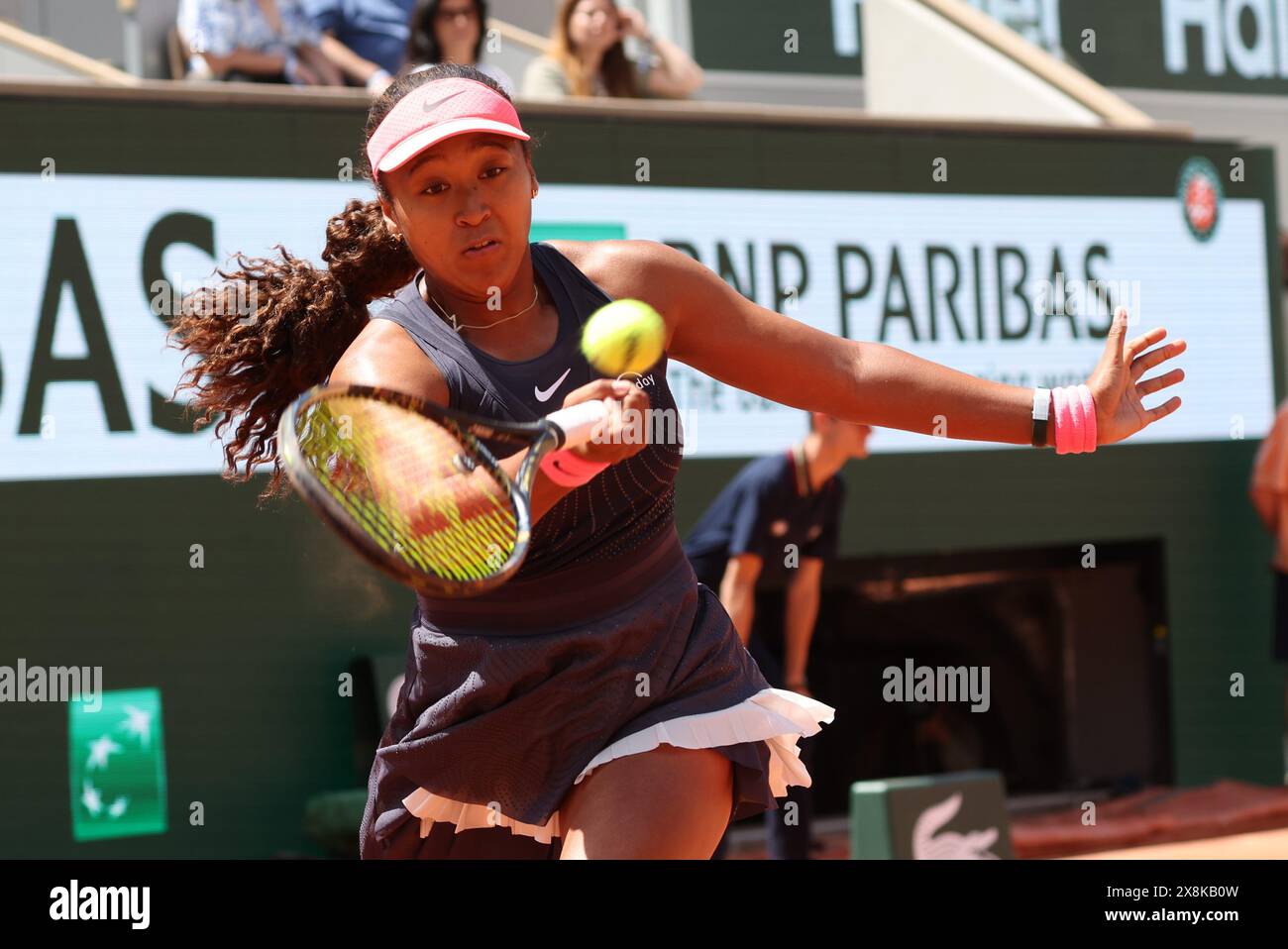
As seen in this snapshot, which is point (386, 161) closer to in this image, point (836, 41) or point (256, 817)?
point (256, 817)

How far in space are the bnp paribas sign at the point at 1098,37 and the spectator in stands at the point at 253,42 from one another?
88.1 inches

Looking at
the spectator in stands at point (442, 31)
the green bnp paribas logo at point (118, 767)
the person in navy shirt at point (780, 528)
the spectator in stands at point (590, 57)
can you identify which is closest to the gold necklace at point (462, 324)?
the person in navy shirt at point (780, 528)

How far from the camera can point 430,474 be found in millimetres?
2527

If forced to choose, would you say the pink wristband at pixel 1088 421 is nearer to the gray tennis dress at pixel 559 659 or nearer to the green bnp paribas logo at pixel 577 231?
the gray tennis dress at pixel 559 659

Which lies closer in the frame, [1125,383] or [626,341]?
[626,341]

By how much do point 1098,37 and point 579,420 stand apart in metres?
8.41

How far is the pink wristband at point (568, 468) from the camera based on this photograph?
253 cm

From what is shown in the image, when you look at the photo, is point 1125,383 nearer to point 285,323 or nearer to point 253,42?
point 285,323

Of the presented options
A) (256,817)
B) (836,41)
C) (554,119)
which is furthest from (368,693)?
(836,41)

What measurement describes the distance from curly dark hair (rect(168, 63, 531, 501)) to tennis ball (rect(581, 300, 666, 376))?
53 centimetres

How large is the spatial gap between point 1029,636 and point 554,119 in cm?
338

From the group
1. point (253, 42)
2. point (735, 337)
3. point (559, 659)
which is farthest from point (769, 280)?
point (559, 659)

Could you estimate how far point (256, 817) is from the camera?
7082mm

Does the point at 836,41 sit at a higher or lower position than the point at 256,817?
higher
